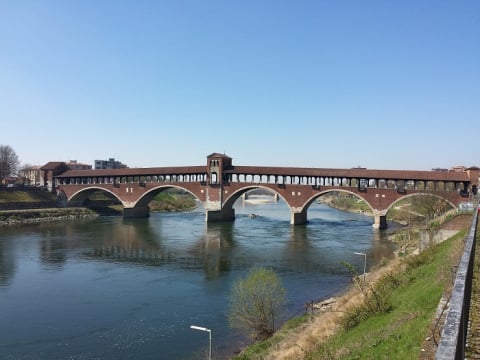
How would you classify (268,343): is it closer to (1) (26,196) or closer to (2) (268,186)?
(2) (268,186)

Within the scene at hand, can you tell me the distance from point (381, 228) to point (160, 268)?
87.8 feet

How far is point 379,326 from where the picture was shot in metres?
9.32

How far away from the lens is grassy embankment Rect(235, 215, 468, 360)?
7.02 m

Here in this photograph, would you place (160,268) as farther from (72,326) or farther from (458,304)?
(458,304)

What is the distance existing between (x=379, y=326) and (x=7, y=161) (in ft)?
270

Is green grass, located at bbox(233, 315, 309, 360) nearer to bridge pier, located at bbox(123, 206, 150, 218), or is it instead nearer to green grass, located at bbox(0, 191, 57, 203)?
bridge pier, located at bbox(123, 206, 150, 218)

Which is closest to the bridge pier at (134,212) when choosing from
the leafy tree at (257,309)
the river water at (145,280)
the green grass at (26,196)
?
the river water at (145,280)

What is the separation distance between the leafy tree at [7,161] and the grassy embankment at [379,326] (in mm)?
74355

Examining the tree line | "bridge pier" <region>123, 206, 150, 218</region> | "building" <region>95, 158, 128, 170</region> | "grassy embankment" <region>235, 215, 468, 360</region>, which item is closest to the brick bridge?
"bridge pier" <region>123, 206, 150, 218</region>

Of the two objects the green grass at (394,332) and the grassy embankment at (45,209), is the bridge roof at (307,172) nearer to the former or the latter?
the grassy embankment at (45,209)

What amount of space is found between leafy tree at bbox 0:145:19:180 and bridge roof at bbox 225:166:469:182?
4621cm

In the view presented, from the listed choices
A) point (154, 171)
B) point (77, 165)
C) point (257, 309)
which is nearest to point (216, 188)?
point (154, 171)

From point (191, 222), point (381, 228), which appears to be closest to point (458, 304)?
point (381, 228)

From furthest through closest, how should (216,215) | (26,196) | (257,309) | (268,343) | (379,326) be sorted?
(26,196), (216,215), (257,309), (268,343), (379,326)
